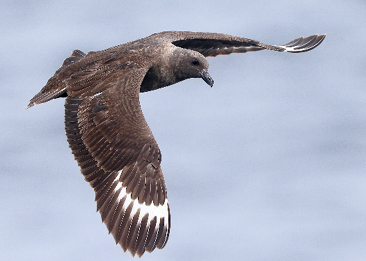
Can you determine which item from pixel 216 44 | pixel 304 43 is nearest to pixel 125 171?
pixel 216 44

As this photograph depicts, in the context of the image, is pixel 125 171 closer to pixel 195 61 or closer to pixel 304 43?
pixel 195 61

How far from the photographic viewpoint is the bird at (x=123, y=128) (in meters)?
10.7

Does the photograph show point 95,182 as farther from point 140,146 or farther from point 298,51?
point 298,51

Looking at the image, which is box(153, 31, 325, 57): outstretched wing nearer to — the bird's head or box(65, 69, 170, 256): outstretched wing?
the bird's head

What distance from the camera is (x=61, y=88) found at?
1222 cm

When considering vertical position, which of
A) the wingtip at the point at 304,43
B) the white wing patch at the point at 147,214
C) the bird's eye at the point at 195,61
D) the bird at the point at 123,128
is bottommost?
the white wing patch at the point at 147,214

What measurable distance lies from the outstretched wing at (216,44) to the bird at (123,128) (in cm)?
85

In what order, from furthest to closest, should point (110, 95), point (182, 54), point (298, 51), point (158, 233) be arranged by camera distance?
point (298, 51) < point (182, 54) < point (110, 95) < point (158, 233)

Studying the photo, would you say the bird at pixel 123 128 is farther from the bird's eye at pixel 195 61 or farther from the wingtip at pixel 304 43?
the wingtip at pixel 304 43

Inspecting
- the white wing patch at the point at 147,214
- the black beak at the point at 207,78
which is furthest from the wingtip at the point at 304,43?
the white wing patch at the point at 147,214

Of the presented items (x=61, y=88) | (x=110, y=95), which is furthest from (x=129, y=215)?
(x=61, y=88)

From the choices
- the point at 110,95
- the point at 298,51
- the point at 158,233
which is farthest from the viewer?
the point at 298,51

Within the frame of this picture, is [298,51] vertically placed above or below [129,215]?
above

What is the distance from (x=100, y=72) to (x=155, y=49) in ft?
3.90
